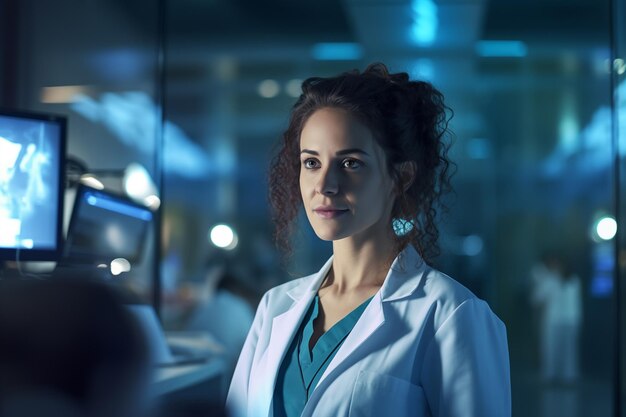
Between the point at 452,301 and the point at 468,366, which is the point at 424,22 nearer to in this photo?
the point at 452,301

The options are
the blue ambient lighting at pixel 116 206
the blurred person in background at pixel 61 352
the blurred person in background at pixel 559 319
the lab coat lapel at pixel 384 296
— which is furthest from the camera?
the blurred person in background at pixel 559 319

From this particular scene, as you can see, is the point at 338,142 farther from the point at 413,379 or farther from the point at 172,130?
the point at 172,130

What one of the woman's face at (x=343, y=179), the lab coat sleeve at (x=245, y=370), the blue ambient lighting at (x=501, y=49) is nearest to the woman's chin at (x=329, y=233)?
the woman's face at (x=343, y=179)

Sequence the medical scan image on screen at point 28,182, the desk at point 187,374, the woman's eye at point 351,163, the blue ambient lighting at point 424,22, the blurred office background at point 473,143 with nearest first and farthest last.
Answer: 1. the woman's eye at point 351,163
2. the medical scan image on screen at point 28,182
3. the desk at point 187,374
4. the blue ambient lighting at point 424,22
5. the blurred office background at point 473,143

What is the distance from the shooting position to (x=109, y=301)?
64 centimetres

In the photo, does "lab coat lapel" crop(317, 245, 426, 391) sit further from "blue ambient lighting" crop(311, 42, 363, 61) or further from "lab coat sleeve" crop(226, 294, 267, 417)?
"blue ambient lighting" crop(311, 42, 363, 61)

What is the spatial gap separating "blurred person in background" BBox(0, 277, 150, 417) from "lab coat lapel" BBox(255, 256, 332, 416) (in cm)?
110

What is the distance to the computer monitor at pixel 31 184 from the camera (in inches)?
94.2

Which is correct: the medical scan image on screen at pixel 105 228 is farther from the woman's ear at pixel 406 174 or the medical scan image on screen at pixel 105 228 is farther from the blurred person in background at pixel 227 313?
the blurred person in background at pixel 227 313

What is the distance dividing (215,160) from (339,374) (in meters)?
11.3

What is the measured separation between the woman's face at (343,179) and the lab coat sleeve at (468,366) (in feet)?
1.07

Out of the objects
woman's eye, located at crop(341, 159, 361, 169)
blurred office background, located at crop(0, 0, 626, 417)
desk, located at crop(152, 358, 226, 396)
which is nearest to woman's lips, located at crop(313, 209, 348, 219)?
woman's eye, located at crop(341, 159, 361, 169)

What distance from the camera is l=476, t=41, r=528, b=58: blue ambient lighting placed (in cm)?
959

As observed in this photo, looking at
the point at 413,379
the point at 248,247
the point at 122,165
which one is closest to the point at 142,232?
the point at 122,165
